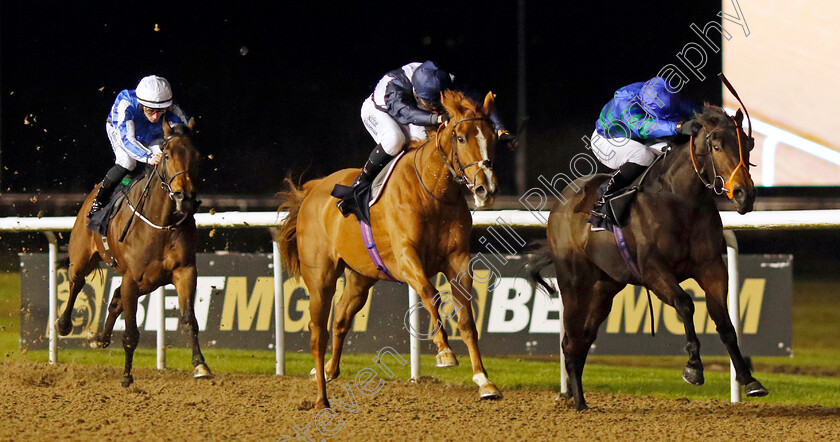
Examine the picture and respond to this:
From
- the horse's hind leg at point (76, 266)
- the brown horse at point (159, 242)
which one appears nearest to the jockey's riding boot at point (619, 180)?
the brown horse at point (159, 242)

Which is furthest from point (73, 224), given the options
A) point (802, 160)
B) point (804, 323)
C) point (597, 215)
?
point (804, 323)

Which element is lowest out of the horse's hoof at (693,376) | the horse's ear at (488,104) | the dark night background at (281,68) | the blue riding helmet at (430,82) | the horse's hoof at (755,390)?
the horse's hoof at (755,390)

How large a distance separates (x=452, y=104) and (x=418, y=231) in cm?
56

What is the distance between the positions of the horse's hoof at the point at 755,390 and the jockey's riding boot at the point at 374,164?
72.6 inches

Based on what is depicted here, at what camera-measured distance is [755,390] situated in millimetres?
3838

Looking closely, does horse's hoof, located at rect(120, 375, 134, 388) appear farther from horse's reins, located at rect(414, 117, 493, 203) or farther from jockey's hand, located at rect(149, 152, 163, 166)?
horse's reins, located at rect(414, 117, 493, 203)

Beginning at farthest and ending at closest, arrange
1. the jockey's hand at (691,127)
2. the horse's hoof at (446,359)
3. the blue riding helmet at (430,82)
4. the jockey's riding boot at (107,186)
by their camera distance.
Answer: the jockey's riding boot at (107,186) < the blue riding helmet at (430,82) < the jockey's hand at (691,127) < the horse's hoof at (446,359)

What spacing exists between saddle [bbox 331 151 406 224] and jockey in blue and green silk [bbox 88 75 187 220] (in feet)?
3.78

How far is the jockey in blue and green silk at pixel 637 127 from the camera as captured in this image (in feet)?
14.8

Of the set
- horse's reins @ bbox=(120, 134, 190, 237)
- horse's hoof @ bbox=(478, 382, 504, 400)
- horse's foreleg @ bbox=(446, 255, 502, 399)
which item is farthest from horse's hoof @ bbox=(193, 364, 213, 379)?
horse's hoof @ bbox=(478, 382, 504, 400)

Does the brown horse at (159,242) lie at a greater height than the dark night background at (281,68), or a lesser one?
lesser

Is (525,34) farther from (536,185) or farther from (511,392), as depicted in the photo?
(511,392)

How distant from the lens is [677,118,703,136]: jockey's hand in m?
4.21

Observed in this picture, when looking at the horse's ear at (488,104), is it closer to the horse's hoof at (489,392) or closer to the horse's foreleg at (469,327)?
the horse's foreleg at (469,327)
